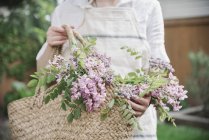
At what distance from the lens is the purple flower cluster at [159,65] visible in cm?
193

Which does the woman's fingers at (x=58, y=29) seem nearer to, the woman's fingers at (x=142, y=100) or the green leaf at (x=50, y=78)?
the green leaf at (x=50, y=78)

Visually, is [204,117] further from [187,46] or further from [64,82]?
[64,82]

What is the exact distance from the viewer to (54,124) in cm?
192

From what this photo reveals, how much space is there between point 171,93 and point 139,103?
4.7 inches

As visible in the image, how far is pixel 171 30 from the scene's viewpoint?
1098cm

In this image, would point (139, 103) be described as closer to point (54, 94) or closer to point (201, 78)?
point (54, 94)

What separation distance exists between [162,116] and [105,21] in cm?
44

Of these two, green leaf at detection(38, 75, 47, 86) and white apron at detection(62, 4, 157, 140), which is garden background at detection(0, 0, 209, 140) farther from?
green leaf at detection(38, 75, 47, 86)

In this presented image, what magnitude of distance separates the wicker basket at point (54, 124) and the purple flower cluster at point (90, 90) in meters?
0.06

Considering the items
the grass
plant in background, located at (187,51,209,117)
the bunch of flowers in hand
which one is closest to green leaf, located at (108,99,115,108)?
the bunch of flowers in hand

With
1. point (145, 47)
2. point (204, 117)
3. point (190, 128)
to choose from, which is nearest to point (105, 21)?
point (145, 47)

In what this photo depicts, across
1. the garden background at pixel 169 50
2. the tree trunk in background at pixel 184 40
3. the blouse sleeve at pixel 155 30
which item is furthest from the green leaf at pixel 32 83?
the tree trunk in background at pixel 184 40

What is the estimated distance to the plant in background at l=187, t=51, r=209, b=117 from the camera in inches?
353

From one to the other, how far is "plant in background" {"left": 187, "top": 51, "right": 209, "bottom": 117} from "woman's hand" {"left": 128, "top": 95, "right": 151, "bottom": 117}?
7.20 m
